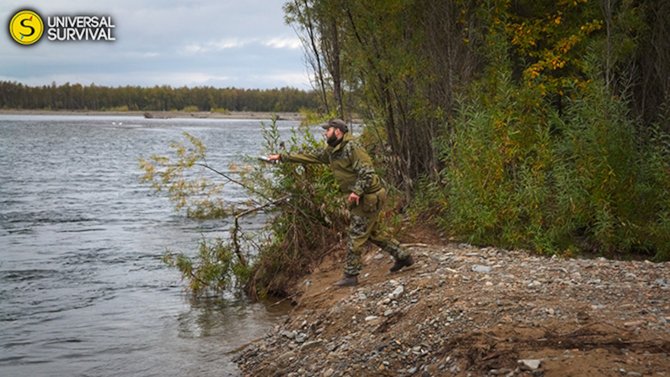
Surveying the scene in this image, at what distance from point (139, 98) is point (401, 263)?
528 ft

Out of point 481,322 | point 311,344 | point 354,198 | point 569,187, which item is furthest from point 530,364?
point 569,187

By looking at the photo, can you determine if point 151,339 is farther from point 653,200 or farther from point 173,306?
point 653,200

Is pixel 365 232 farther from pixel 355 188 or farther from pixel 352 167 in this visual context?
pixel 352 167

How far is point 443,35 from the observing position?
49.0ft

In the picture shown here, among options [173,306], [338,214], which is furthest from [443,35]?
[173,306]

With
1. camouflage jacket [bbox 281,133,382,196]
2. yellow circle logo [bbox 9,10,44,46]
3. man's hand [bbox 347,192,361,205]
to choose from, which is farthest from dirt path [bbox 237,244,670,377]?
yellow circle logo [bbox 9,10,44,46]

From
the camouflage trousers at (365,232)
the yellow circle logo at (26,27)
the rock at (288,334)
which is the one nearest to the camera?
the rock at (288,334)

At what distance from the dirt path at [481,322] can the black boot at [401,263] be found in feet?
0.30

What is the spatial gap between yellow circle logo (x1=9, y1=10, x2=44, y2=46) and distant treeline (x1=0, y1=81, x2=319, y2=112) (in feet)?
439

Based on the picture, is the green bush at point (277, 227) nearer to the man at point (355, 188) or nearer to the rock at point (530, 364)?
the man at point (355, 188)

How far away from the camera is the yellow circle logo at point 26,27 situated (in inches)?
866

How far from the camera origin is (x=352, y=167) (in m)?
9.92

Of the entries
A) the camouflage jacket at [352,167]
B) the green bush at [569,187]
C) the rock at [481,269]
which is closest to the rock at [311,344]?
the camouflage jacket at [352,167]

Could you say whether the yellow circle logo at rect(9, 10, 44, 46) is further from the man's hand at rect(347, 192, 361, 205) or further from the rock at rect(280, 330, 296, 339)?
the man's hand at rect(347, 192, 361, 205)
